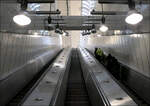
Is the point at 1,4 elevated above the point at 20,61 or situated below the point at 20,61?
above

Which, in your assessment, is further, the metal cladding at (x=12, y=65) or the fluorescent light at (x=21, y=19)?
the metal cladding at (x=12, y=65)

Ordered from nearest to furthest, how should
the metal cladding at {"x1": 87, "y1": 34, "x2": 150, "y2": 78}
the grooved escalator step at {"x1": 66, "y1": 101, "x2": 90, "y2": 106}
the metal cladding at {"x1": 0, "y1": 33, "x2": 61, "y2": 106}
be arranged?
the metal cladding at {"x1": 0, "y1": 33, "x2": 61, "y2": 106}
the grooved escalator step at {"x1": 66, "y1": 101, "x2": 90, "y2": 106}
the metal cladding at {"x1": 87, "y1": 34, "x2": 150, "y2": 78}

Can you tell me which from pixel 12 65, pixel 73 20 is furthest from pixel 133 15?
pixel 73 20

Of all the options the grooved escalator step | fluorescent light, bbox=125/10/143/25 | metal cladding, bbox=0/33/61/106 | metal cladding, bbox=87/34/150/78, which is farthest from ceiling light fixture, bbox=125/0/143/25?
metal cladding, bbox=0/33/61/106

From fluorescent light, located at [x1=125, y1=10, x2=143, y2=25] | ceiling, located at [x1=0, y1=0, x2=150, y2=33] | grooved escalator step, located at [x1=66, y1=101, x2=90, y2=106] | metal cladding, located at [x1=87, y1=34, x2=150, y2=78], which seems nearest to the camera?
fluorescent light, located at [x1=125, y1=10, x2=143, y2=25]

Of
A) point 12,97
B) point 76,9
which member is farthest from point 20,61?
point 76,9

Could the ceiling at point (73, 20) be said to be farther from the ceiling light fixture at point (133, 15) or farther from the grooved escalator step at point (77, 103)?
the grooved escalator step at point (77, 103)

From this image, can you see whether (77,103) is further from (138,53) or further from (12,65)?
(138,53)

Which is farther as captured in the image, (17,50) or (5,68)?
(17,50)

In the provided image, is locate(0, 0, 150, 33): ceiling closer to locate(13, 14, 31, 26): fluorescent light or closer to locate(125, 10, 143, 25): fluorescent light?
locate(125, 10, 143, 25): fluorescent light

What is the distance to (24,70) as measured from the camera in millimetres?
5039

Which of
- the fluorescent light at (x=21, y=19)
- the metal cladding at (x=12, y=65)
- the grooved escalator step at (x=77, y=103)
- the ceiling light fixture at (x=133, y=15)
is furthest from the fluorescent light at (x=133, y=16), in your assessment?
the metal cladding at (x=12, y=65)

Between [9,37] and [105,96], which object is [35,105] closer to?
[105,96]

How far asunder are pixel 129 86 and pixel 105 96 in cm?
253
